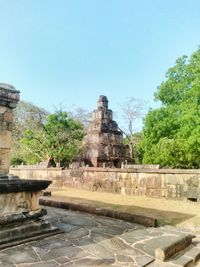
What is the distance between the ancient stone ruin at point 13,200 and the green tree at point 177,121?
486 inches

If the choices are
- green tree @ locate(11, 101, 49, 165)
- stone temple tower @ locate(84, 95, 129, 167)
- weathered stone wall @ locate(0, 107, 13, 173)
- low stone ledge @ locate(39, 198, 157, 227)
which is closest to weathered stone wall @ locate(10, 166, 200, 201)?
low stone ledge @ locate(39, 198, 157, 227)

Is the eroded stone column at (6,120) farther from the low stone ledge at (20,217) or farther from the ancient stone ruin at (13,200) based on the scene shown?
the low stone ledge at (20,217)

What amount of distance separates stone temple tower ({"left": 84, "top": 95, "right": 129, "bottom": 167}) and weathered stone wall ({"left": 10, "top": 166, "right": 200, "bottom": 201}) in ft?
28.6

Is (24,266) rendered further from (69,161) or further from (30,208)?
(69,161)

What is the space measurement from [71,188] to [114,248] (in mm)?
11588

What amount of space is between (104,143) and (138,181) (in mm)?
14000

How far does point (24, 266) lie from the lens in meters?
3.70

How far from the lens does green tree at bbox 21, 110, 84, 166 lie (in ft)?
82.6

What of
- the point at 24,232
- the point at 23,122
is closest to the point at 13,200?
the point at 24,232

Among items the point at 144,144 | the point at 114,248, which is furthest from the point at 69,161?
the point at 114,248

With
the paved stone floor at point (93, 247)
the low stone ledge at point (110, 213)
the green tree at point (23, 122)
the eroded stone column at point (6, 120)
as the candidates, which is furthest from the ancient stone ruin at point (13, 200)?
the green tree at point (23, 122)

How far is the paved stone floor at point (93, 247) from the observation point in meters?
3.93

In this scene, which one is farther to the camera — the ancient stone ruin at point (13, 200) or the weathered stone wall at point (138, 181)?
the weathered stone wall at point (138, 181)

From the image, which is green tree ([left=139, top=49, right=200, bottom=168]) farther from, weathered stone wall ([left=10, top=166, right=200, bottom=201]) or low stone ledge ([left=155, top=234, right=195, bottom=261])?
low stone ledge ([left=155, top=234, right=195, bottom=261])
